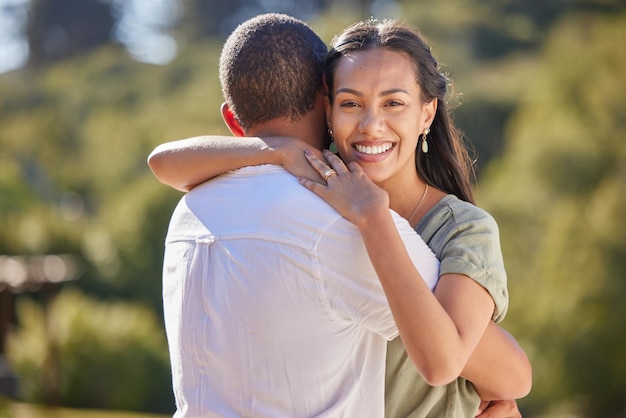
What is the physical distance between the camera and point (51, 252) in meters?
20.1

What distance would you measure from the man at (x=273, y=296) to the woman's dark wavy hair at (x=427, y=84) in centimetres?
18

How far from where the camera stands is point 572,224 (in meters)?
15.5

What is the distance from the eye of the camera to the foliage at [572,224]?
48.8 ft

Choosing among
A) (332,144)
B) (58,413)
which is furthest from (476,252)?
(58,413)

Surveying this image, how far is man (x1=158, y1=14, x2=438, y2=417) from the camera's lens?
2.01 meters

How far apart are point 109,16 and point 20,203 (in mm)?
32027

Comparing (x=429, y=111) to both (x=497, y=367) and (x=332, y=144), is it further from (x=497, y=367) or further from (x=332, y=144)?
(x=497, y=367)

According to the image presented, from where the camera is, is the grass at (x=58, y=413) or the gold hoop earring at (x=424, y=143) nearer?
the gold hoop earring at (x=424, y=143)

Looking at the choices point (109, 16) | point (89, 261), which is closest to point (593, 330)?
point (89, 261)

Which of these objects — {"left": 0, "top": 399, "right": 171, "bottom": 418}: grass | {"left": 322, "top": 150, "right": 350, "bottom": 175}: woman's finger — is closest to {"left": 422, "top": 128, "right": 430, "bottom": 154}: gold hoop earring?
{"left": 322, "top": 150, "right": 350, "bottom": 175}: woman's finger

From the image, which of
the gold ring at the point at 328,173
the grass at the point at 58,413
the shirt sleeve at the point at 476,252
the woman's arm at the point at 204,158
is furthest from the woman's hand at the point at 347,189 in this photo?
the grass at the point at 58,413

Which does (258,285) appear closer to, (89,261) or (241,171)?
(241,171)

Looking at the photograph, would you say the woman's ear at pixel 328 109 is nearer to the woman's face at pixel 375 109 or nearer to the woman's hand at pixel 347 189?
the woman's face at pixel 375 109

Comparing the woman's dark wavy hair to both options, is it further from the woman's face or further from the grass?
the grass
